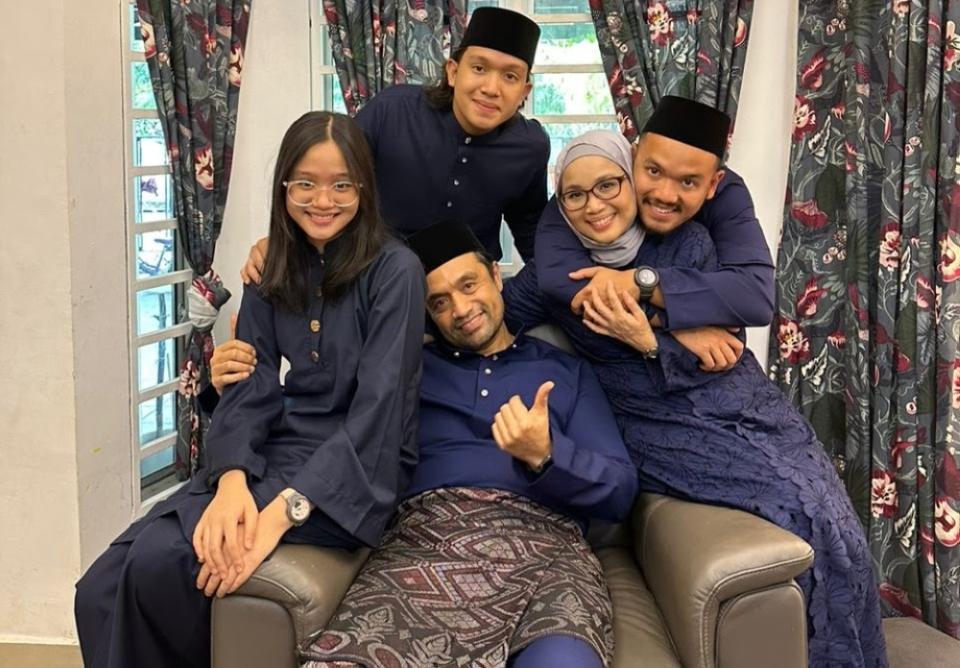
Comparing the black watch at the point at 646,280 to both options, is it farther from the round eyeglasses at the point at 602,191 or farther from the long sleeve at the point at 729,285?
the round eyeglasses at the point at 602,191

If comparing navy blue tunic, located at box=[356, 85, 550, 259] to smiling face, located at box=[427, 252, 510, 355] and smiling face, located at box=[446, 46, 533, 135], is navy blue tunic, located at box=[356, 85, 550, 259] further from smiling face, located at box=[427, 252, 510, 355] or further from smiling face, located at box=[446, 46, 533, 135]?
smiling face, located at box=[427, 252, 510, 355]

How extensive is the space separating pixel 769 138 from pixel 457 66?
121 cm

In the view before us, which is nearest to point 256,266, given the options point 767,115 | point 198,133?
point 198,133

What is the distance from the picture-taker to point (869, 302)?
318 centimetres

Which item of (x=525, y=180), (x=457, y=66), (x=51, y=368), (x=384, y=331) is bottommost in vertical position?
(x=51, y=368)

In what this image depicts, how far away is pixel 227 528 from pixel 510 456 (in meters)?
0.62

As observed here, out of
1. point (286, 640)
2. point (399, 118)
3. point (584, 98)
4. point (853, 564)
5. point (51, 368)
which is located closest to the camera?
point (286, 640)

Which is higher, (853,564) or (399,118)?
(399,118)

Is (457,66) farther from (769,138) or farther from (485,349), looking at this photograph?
(769,138)

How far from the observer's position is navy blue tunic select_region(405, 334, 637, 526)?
86.1 inches

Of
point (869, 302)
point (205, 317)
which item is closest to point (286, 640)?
point (205, 317)

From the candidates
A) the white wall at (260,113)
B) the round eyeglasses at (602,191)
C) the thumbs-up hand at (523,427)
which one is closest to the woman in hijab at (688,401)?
the round eyeglasses at (602,191)

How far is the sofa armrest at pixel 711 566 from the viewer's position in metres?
1.94

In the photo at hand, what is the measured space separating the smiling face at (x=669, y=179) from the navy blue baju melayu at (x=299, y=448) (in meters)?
0.55
